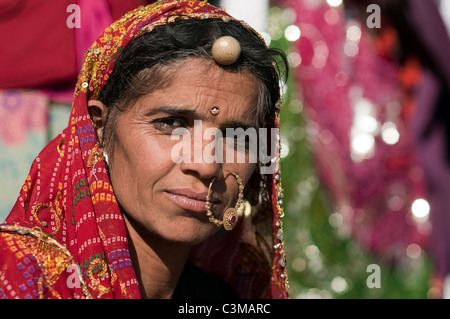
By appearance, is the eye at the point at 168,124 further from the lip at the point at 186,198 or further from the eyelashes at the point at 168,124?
the lip at the point at 186,198

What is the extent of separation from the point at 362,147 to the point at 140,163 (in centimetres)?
223

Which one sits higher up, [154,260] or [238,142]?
[238,142]

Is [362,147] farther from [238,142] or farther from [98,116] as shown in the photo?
[98,116]

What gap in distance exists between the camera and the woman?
183cm

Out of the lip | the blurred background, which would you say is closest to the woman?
the lip

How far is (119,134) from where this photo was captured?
200 centimetres

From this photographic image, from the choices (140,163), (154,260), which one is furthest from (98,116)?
(154,260)

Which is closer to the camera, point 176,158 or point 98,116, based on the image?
point 176,158

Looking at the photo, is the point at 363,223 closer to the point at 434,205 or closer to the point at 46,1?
the point at 434,205

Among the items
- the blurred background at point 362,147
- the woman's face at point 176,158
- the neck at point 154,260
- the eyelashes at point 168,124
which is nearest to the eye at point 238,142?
the woman's face at point 176,158

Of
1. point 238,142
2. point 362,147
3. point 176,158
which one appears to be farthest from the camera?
point 362,147

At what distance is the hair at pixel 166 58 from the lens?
1953 mm

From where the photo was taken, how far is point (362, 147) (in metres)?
3.88
